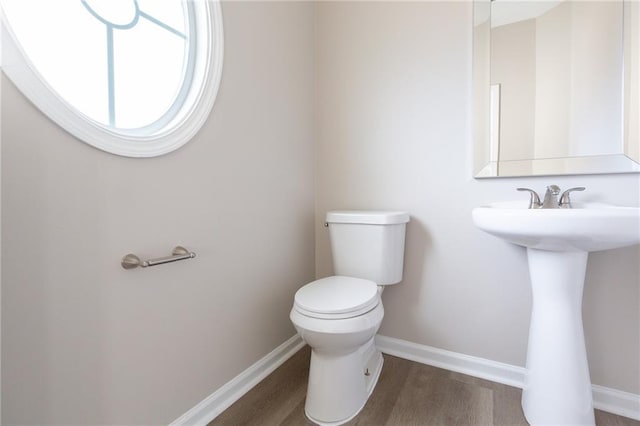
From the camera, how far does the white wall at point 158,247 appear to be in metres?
0.75

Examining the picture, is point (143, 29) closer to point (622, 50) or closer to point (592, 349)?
point (622, 50)

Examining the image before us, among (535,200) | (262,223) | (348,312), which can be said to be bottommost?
(348,312)

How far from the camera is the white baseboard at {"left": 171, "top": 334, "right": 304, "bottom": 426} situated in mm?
1142

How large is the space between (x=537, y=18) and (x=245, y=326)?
1898mm

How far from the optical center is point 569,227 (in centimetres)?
88

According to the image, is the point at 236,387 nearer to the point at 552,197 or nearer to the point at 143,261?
the point at 143,261

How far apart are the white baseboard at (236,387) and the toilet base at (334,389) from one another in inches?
12.1

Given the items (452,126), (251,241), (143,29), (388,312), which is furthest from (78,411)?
(452,126)

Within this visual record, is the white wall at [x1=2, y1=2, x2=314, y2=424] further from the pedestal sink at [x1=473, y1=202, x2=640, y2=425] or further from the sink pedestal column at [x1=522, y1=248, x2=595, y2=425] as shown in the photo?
the sink pedestal column at [x1=522, y1=248, x2=595, y2=425]

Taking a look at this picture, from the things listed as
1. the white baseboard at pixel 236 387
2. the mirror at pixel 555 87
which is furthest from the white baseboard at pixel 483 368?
the mirror at pixel 555 87

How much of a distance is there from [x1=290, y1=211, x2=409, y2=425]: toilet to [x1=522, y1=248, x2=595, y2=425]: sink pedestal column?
1.96ft

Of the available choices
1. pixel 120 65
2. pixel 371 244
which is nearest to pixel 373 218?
pixel 371 244

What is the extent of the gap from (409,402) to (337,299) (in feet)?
1.91

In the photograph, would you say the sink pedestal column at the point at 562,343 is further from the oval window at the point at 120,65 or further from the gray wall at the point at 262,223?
the oval window at the point at 120,65
